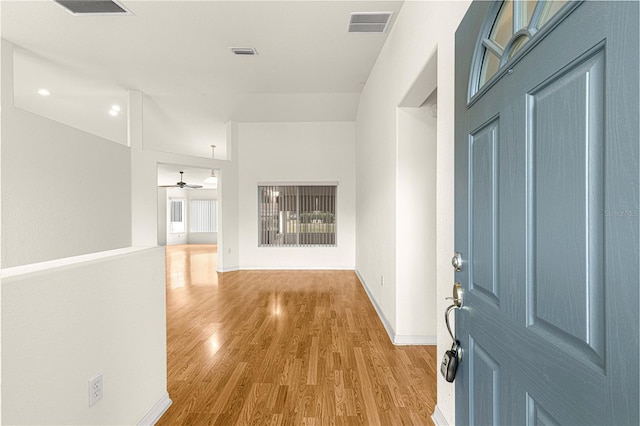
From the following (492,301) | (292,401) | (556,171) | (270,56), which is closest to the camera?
(556,171)

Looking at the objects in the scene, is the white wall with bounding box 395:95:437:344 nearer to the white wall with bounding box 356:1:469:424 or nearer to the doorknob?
the white wall with bounding box 356:1:469:424

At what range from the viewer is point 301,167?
675cm

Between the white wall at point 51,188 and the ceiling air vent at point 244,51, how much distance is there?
2.31 meters

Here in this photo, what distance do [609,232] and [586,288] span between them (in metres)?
0.13

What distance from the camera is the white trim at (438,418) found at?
5.41 feet

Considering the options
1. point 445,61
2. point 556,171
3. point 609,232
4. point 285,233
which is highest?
point 445,61

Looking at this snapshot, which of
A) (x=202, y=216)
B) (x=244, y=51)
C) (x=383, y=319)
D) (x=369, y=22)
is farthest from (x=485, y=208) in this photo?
(x=202, y=216)

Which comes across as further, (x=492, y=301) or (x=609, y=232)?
(x=492, y=301)

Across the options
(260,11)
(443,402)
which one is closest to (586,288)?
(443,402)

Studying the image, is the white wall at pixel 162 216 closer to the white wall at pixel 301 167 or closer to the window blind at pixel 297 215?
the white wall at pixel 301 167

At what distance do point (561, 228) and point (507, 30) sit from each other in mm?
710

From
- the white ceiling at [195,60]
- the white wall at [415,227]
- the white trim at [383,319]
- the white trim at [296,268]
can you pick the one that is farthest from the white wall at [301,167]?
the white wall at [415,227]

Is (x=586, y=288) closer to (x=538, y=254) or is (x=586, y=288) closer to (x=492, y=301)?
(x=538, y=254)

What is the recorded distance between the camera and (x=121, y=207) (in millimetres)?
4871
